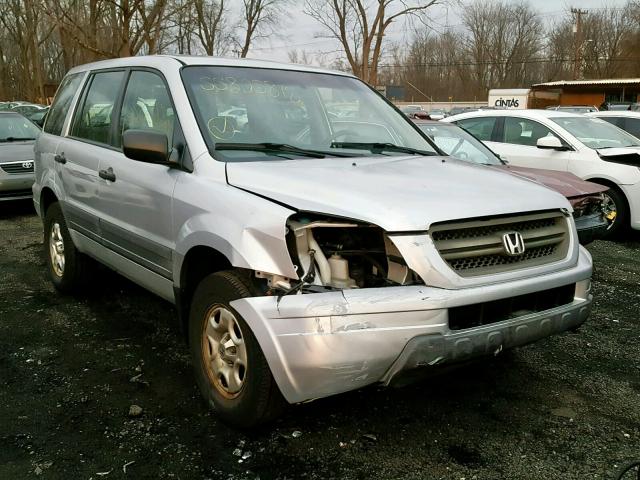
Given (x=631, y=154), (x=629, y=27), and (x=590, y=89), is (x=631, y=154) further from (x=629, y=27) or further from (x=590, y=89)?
(x=629, y=27)

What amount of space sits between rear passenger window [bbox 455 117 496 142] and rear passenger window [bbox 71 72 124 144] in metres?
5.79

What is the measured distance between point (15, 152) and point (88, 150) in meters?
5.87

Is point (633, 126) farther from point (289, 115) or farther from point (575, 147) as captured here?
point (289, 115)

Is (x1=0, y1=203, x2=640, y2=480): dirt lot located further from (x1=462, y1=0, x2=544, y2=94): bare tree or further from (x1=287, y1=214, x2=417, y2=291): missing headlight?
(x1=462, y1=0, x2=544, y2=94): bare tree

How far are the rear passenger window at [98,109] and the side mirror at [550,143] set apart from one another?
556 centimetres

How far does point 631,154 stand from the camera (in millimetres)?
7570

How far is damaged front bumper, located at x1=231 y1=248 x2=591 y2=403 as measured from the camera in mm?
2396

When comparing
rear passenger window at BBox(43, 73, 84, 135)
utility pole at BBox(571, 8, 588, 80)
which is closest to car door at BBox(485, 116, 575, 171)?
rear passenger window at BBox(43, 73, 84, 135)

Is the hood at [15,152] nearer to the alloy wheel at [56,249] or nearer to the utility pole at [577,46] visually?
the alloy wheel at [56,249]

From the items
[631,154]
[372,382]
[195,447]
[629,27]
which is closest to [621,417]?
[372,382]

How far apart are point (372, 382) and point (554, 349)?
202 centimetres

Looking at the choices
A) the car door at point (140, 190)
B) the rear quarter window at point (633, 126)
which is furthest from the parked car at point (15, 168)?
the rear quarter window at point (633, 126)

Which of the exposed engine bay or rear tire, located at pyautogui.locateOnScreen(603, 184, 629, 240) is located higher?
the exposed engine bay

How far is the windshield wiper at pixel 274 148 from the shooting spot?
10.5 feet
